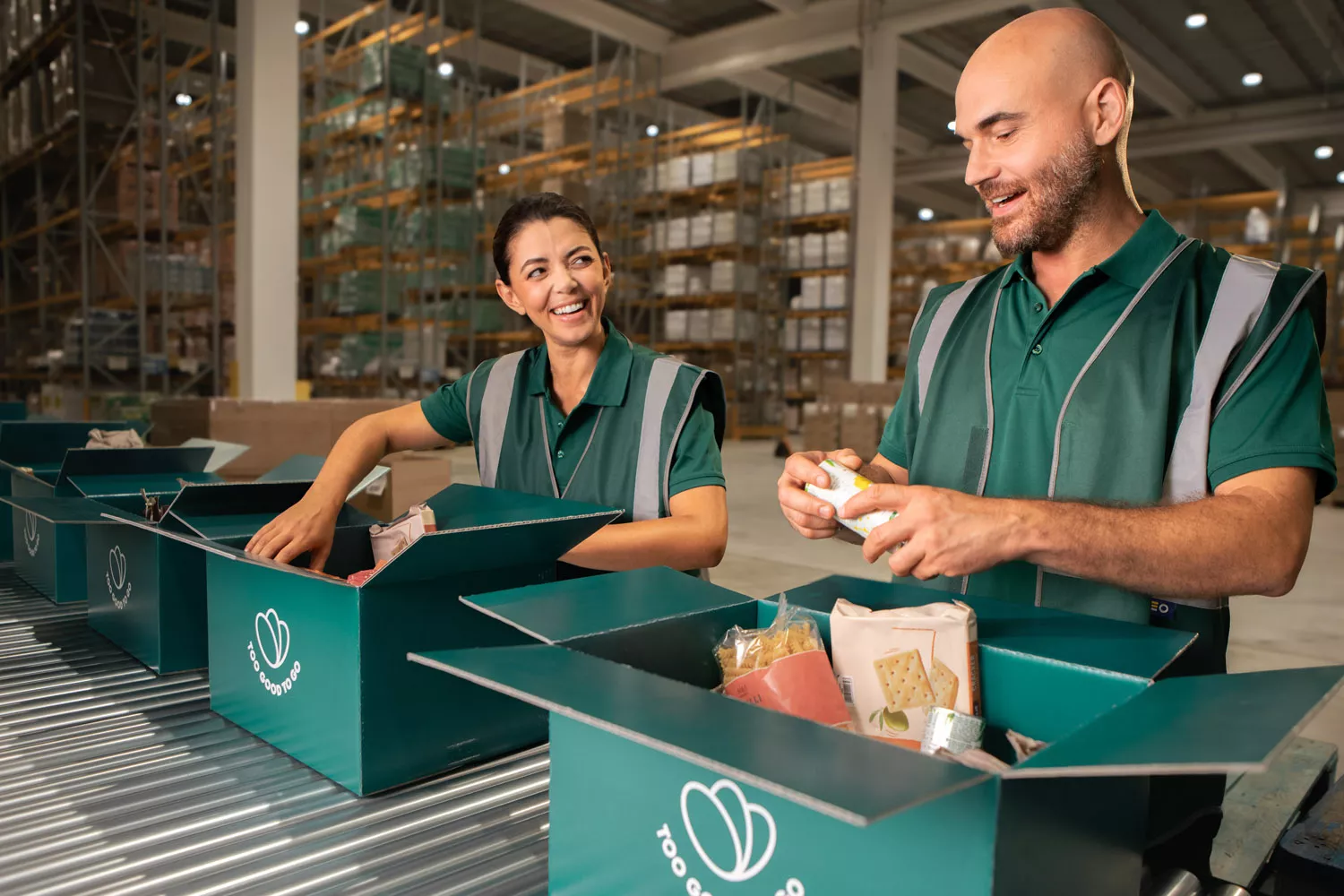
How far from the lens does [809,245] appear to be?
12.1m

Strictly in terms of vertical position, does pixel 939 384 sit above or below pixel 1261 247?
below

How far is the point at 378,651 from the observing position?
0.93 meters

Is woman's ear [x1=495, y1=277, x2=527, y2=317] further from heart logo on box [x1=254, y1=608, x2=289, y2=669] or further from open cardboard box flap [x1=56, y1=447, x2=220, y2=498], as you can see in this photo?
heart logo on box [x1=254, y1=608, x2=289, y2=669]

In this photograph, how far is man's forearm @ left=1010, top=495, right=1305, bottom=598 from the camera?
3.06 feet

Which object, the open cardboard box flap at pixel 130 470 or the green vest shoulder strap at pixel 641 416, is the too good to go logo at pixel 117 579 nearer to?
the open cardboard box flap at pixel 130 470

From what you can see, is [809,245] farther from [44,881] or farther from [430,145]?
[44,881]

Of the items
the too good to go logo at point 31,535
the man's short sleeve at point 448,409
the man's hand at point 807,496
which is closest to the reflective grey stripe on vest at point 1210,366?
the man's hand at point 807,496

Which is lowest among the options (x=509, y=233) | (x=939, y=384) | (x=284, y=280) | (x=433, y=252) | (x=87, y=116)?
(x=939, y=384)

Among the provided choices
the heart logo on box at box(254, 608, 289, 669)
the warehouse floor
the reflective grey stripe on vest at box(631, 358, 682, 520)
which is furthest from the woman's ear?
the warehouse floor

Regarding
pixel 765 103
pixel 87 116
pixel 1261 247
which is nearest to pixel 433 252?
pixel 87 116

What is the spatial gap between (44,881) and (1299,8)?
1263 centimetres

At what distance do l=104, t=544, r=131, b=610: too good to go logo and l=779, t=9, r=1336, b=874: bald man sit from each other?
41.9 inches

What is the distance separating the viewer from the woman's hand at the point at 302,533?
1.32 m

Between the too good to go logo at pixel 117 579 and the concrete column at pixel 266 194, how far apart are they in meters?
5.68
